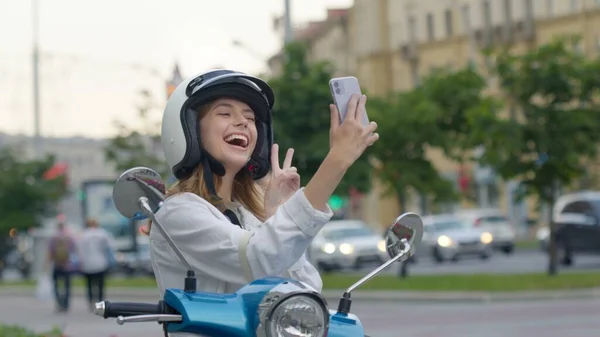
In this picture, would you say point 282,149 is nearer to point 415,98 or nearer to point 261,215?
point 415,98

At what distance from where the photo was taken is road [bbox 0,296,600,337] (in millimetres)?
18109

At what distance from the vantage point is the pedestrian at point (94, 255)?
26875mm

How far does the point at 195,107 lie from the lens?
14.5ft

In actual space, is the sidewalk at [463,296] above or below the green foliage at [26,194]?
below

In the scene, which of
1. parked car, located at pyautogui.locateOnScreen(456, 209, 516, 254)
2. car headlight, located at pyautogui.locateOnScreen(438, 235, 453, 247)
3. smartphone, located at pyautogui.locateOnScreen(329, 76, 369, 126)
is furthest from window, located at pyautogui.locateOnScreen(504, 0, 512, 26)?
smartphone, located at pyautogui.locateOnScreen(329, 76, 369, 126)

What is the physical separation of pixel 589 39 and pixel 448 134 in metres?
30.2

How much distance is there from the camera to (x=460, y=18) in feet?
249

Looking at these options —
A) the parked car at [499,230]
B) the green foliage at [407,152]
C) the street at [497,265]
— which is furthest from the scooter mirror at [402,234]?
the parked car at [499,230]

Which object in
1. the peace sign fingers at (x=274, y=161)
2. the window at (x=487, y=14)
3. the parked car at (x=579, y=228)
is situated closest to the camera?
the peace sign fingers at (x=274, y=161)

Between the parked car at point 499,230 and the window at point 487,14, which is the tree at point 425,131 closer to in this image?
the parked car at point 499,230

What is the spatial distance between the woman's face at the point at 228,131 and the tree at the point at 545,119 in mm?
24674

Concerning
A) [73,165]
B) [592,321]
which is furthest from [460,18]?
[73,165]

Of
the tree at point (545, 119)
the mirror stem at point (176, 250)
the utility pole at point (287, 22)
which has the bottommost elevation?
the mirror stem at point (176, 250)

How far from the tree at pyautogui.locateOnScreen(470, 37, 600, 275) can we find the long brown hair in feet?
80.3
